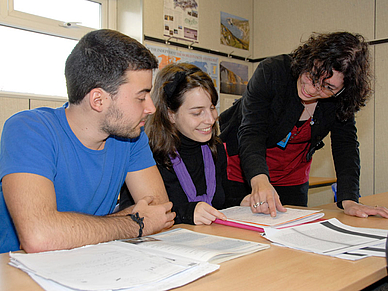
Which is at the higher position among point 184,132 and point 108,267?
point 184,132

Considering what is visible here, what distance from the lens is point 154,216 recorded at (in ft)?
3.61

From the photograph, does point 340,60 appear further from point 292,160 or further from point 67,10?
point 67,10

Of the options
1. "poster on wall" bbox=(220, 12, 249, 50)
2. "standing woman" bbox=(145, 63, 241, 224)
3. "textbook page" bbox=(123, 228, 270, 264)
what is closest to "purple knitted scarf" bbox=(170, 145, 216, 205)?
"standing woman" bbox=(145, 63, 241, 224)

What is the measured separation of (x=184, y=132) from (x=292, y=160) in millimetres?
587

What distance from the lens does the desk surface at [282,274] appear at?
657mm

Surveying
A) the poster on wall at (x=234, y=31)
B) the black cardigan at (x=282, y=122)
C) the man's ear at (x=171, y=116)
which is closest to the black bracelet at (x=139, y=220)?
the black cardigan at (x=282, y=122)

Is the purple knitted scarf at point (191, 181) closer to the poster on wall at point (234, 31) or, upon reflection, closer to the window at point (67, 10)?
the window at point (67, 10)

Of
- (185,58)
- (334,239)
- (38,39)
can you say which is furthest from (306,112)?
(38,39)

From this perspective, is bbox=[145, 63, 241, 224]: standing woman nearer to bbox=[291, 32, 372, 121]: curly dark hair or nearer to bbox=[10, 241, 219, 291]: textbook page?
bbox=[291, 32, 372, 121]: curly dark hair

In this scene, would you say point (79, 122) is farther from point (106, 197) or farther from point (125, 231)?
point (125, 231)

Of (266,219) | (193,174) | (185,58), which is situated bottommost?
(266,219)

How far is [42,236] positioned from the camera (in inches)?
35.0

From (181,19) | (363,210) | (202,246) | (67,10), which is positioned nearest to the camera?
(202,246)

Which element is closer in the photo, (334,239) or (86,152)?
(334,239)
